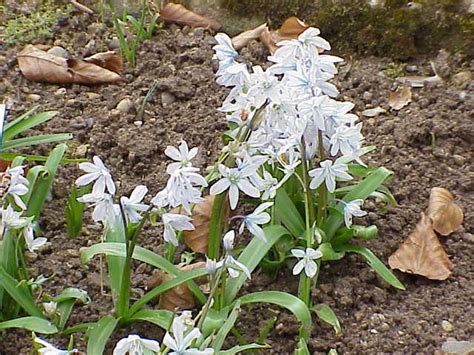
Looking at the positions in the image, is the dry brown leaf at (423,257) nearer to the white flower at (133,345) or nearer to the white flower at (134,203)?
the white flower at (134,203)

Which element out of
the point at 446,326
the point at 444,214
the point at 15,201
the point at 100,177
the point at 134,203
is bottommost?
the point at 446,326

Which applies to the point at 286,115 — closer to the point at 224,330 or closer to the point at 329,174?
the point at 329,174

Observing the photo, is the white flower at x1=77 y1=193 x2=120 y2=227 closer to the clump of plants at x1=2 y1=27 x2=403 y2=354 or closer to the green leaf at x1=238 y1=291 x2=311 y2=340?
the clump of plants at x1=2 y1=27 x2=403 y2=354

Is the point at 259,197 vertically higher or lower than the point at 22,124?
higher

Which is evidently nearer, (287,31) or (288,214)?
(288,214)

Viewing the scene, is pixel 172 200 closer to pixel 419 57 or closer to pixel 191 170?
pixel 191 170

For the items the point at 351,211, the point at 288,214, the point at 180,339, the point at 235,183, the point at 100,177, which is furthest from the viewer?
the point at 288,214

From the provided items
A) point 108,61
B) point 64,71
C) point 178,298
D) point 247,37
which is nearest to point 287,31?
point 247,37
